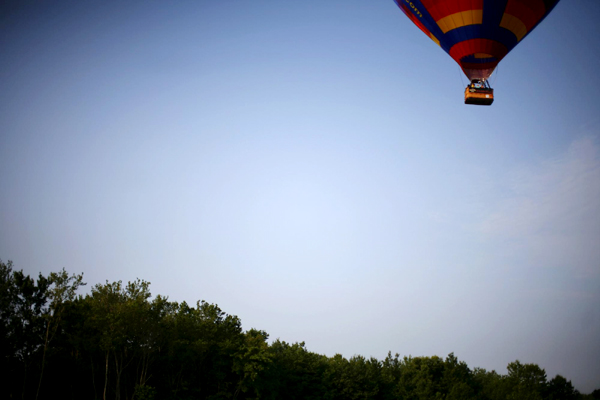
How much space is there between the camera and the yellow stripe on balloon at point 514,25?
2744cm

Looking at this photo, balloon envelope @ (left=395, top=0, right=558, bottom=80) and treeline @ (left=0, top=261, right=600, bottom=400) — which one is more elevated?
balloon envelope @ (left=395, top=0, right=558, bottom=80)

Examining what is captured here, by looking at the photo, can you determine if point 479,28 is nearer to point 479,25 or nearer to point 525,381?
point 479,25

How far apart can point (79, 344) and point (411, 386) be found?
53.8 meters

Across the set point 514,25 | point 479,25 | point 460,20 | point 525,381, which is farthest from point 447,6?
point 525,381

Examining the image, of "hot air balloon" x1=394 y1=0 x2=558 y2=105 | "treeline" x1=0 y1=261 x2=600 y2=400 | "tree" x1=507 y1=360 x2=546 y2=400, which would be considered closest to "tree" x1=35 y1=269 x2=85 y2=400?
"treeline" x1=0 y1=261 x2=600 y2=400

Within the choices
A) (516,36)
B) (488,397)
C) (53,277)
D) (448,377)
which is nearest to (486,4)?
(516,36)

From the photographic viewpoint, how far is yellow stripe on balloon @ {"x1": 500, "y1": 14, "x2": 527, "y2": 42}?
27438 mm

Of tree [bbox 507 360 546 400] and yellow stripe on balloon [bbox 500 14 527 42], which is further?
tree [bbox 507 360 546 400]

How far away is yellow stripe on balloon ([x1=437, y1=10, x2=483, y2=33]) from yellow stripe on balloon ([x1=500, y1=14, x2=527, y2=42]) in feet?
4.64

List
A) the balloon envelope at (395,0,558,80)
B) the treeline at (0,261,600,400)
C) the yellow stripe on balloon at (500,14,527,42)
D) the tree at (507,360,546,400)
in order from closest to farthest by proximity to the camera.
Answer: the balloon envelope at (395,0,558,80) < the yellow stripe on balloon at (500,14,527,42) < the treeline at (0,261,600,400) < the tree at (507,360,546,400)

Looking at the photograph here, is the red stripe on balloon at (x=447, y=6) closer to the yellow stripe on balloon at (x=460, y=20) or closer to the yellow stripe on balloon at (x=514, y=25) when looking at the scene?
the yellow stripe on balloon at (x=460, y=20)

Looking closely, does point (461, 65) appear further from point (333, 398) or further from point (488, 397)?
point (488, 397)

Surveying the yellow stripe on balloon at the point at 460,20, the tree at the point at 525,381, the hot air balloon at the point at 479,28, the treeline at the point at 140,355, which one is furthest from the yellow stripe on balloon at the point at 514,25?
the tree at the point at 525,381

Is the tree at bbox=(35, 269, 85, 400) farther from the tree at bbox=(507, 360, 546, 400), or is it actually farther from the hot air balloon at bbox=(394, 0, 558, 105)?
the tree at bbox=(507, 360, 546, 400)
